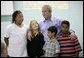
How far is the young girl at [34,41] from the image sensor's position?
323 centimetres

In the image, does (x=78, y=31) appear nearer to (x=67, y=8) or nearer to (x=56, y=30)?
(x=67, y=8)

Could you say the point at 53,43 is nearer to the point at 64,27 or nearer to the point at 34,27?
the point at 64,27

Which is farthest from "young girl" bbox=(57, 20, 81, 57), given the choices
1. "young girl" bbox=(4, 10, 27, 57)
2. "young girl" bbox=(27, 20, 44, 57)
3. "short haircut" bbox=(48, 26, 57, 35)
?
"young girl" bbox=(4, 10, 27, 57)

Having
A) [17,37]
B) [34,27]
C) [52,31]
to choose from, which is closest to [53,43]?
[52,31]

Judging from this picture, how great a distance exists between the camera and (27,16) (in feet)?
15.4

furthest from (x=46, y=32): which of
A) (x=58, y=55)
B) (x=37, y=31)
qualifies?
(x=58, y=55)

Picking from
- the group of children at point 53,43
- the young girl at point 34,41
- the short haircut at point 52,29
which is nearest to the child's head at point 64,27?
the group of children at point 53,43

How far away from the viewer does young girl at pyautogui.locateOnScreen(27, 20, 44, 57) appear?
3.23 m

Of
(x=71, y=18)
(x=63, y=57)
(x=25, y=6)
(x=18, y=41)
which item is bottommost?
(x=63, y=57)

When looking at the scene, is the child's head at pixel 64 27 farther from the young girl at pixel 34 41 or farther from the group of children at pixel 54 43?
the young girl at pixel 34 41

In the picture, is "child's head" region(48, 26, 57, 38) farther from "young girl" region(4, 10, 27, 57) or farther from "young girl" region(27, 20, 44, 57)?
"young girl" region(4, 10, 27, 57)

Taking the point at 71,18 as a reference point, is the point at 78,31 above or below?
below

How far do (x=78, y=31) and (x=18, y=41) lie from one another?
201 centimetres

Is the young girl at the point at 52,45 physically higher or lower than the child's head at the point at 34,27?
lower
